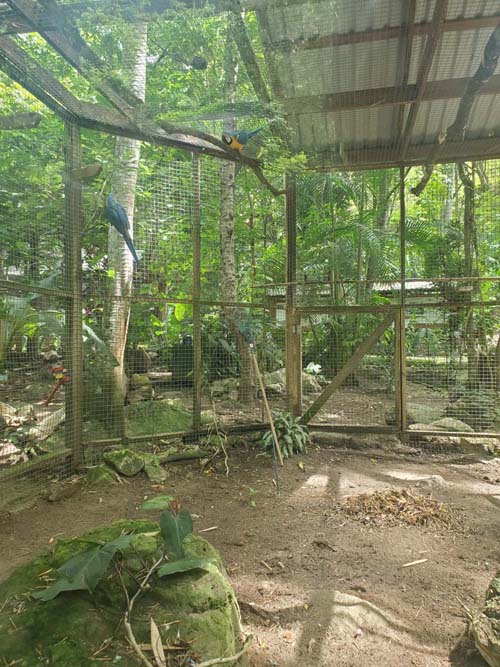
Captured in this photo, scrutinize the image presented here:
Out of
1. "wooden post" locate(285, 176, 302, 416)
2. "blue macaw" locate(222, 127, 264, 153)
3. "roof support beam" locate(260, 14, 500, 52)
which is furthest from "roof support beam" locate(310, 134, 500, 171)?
"roof support beam" locate(260, 14, 500, 52)

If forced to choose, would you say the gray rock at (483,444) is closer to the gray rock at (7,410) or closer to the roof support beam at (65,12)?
the gray rock at (7,410)

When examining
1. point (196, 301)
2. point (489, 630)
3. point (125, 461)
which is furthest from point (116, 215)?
point (489, 630)

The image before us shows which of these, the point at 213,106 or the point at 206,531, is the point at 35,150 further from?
the point at 206,531

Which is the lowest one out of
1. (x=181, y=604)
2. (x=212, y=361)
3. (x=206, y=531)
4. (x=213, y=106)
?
(x=206, y=531)

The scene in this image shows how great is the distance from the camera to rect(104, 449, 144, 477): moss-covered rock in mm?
4324

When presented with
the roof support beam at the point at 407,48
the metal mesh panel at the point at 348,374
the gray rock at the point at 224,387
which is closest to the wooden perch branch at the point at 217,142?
the roof support beam at the point at 407,48

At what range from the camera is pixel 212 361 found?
226 inches

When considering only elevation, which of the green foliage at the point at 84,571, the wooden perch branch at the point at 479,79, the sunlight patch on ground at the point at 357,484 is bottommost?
the sunlight patch on ground at the point at 357,484

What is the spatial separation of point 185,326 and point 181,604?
436 centimetres

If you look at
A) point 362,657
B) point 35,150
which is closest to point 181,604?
point 362,657

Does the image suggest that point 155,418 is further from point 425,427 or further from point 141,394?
point 425,427

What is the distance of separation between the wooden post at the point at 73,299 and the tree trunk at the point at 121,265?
44 centimetres

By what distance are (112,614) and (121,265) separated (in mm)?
4133

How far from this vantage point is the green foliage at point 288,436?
509 cm
